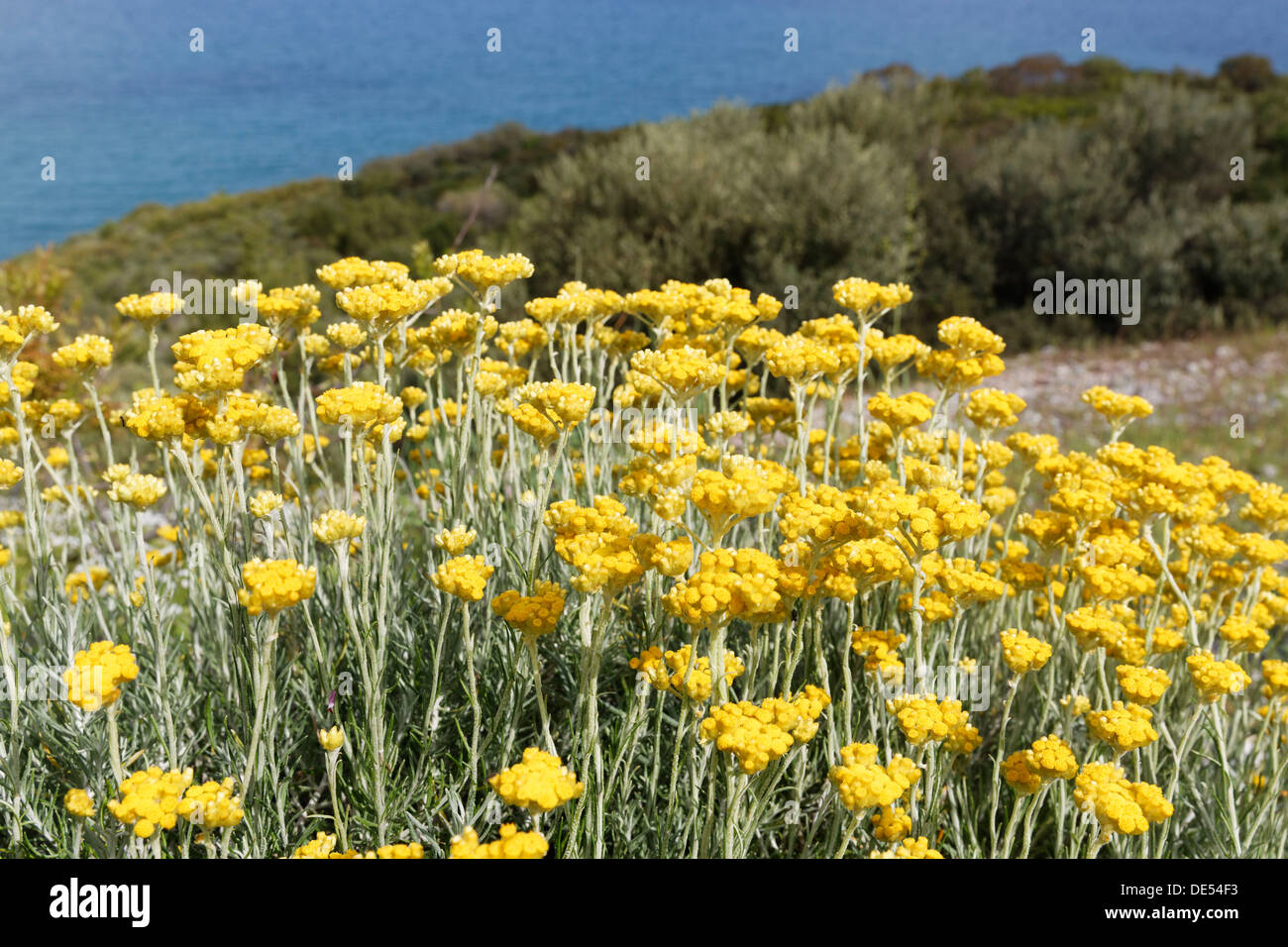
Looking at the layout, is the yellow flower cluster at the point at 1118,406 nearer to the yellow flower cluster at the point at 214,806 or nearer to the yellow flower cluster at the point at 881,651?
the yellow flower cluster at the point at 881,651

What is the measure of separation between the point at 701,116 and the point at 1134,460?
1057 centimetres

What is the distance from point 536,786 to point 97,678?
785 millimetres

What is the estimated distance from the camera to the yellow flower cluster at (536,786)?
1.35 meters

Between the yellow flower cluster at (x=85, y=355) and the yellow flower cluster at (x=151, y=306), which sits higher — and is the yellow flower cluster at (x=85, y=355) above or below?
below

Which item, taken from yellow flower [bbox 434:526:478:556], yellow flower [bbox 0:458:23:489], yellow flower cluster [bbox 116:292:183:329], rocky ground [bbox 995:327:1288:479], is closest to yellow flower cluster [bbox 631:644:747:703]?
yellow flower [bbox 434:526:478:556]

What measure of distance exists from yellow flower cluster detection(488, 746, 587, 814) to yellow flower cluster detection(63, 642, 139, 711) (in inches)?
26.7

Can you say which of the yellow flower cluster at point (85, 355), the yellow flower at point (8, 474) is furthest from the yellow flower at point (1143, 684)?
the yellow flower at point (8, 474)

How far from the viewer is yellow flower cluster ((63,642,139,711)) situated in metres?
1.53

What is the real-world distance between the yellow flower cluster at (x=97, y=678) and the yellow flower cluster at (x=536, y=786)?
679 mm

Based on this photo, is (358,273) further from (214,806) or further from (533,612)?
(214,806)

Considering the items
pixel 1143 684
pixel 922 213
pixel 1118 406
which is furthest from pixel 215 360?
pixel 922 213

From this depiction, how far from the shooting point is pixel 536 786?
1358 mm

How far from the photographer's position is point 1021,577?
230cm

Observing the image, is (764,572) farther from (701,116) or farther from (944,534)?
(701,116)
